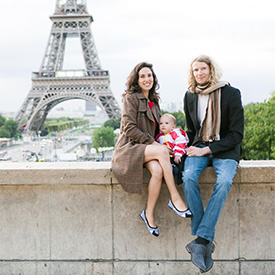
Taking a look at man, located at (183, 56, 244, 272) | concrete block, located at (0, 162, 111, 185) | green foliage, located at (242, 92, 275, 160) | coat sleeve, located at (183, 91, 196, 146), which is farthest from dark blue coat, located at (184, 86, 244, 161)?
green foliage, located at (242, 92, 275, 160)

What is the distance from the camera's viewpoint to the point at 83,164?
149 inches

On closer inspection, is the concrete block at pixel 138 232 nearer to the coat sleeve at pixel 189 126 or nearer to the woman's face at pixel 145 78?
the coat sleeve at pixel 189 126

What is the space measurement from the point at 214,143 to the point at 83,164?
1325mm

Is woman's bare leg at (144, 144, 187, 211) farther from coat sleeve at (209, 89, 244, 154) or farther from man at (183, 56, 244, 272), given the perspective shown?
coat sleeve at (209, 89, 244, 154)

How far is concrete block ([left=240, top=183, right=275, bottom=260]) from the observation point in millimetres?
3475

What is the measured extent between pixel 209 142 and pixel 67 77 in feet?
150

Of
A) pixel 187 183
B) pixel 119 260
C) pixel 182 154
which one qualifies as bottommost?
pixel 119 260

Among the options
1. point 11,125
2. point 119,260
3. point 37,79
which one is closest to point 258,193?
point 119,260

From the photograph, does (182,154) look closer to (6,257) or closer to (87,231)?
(87,231)

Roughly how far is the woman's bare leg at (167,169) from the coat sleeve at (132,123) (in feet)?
0.56

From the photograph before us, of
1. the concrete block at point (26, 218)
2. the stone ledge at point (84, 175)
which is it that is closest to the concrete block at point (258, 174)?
the stone ledge at point (84, 175)

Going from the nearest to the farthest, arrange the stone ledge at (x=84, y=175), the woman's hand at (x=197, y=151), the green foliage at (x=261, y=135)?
the woman's hand at (x=197, y=151)
the stone ledge at (x=84, y=175)
the green foliage at (x=261, y=135)

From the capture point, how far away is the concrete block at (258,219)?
3475 mm

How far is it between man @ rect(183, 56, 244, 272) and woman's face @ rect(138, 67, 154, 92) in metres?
0.36
